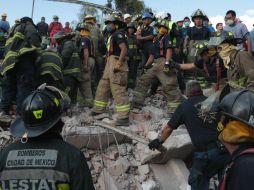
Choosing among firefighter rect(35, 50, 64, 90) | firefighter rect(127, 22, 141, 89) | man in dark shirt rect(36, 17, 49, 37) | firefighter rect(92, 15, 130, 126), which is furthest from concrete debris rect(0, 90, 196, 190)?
man in dark shirt rect(36, 17, 49, 37)

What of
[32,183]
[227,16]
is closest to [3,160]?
[32,183]

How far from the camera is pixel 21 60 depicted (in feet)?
19.2

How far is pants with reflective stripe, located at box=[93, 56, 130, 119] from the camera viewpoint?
6.16 meters

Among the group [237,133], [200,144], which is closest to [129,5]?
[200,144]

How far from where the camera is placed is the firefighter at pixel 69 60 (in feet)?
22.7

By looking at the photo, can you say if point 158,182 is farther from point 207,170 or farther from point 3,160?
point 3,160

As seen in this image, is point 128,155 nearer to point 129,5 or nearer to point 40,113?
point 40,113

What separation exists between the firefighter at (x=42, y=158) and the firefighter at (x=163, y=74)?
4.44 meters

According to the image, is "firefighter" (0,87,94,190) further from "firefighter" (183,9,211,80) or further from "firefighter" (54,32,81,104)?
"firefighter" (183,9,211,80)

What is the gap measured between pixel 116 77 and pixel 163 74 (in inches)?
37.7

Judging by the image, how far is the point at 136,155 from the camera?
5.69 m

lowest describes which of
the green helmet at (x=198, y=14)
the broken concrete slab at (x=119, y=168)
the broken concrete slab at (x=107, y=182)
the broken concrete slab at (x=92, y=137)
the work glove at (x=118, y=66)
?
the broken concrete slab at (x=107, y=182)

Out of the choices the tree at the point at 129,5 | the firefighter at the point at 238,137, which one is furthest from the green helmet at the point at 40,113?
the tree at the point at 129,5

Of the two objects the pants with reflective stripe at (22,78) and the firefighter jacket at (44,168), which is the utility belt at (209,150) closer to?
the firefighter jacket at (44,168)
